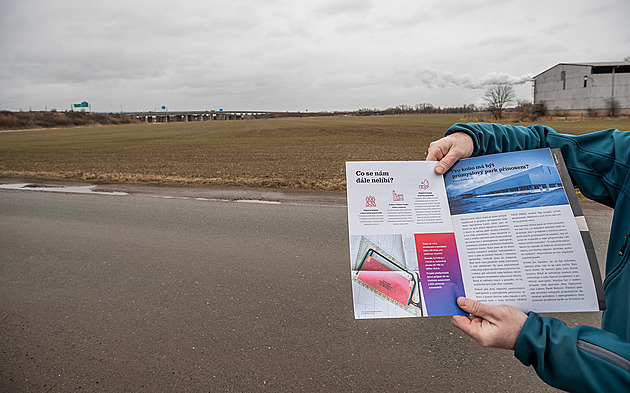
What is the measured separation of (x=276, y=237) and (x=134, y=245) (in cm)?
209

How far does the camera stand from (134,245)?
5.72 meters

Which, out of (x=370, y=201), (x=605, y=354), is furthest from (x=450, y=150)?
(x=605, y=354)

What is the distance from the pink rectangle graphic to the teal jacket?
1.35 ft

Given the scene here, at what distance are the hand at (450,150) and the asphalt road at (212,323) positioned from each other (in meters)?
1.71

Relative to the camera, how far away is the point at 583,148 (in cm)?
175

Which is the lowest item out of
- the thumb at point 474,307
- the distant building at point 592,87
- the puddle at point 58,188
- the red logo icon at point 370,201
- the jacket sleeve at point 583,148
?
the puddle at point 58,188

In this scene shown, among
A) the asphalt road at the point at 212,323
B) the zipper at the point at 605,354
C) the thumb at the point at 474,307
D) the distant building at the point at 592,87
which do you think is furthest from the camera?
the distant building at the point at 592,87

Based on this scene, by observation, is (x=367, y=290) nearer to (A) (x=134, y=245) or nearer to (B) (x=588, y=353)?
(B) (x=588, y=353)

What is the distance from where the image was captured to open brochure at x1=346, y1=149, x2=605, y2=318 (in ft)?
4.73

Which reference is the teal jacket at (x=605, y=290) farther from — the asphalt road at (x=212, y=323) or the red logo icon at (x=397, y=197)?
the asphalt road at (x=212, y=323)

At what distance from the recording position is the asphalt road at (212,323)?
278 cm

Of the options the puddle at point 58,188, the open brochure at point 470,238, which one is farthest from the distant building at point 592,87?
the open brochure at point 470,238

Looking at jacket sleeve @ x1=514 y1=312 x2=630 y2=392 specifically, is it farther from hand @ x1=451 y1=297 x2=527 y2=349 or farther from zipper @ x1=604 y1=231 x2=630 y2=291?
zipper @ x1=604 y1=231 x2=630 y2=291

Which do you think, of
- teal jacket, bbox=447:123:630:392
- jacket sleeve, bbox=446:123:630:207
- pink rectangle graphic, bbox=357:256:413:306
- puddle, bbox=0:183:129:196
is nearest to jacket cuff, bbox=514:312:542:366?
teal jacket, bbox=447:123:630:392
